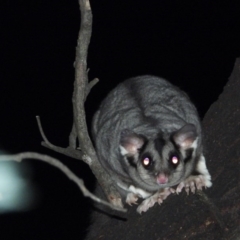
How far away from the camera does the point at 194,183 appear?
4633 mm

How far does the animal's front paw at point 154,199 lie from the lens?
183 inches

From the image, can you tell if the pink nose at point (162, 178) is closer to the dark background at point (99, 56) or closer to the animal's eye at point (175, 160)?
the animal's eye at point (175, 160)

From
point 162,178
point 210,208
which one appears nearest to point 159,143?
point 162,178

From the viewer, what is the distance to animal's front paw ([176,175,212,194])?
4.47m

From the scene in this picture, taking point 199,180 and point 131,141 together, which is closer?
point 199,180

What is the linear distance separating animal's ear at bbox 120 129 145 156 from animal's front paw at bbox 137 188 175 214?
39 cm

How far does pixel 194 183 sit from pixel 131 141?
0.59m

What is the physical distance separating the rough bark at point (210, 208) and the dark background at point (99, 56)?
12.2ft

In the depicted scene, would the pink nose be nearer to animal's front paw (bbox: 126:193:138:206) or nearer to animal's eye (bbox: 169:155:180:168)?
animal's eye (bbox: 169:155:180:168)

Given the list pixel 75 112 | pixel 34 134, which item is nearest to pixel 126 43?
pixel 34 134

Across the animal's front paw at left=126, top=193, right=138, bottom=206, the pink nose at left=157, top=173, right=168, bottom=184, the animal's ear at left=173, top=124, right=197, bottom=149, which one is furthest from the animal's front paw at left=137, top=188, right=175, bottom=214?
the animal's ear at left=173, top=124, right=197, bottom=149

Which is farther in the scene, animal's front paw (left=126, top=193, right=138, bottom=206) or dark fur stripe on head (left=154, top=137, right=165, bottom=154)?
animal's front paw (left=126, top=193, right=138, bottom=206)

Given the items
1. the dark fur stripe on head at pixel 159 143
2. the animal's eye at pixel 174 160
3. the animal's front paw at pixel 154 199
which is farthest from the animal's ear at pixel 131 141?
the animal's front paw at pixel 154 199

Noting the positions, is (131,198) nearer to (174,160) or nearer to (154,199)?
(154,199)
